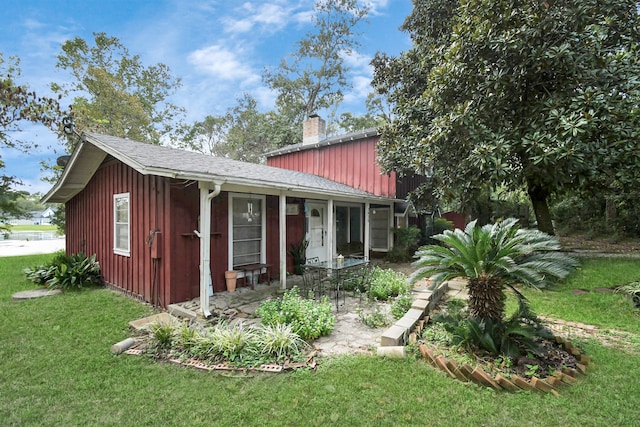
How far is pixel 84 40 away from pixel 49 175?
28.2 feet

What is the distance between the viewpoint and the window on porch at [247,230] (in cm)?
655

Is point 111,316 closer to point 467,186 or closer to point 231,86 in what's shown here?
point 467,186

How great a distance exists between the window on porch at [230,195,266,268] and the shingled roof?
660 mm

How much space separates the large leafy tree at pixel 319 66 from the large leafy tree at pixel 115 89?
8094 millimetres

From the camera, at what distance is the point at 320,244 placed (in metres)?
9.08

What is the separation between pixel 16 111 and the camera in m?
11.1

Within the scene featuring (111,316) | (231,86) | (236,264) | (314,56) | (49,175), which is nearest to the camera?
(111,316)

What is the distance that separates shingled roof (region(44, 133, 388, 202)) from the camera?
475cm

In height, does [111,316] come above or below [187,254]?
below

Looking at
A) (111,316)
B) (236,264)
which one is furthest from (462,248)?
(111,316)

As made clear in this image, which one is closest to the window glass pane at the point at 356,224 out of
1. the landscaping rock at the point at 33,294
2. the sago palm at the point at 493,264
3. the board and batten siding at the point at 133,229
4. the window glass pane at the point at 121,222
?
the board and batten siding at the point at 133,229

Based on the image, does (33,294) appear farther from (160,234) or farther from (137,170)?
(137,170)

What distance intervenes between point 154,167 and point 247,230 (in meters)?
Answer: 2.69

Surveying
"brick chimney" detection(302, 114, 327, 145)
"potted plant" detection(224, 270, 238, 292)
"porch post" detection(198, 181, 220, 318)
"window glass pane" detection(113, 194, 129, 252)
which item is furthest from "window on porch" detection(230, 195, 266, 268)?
"brick chimney" detection(302, 114, 327, 145)
